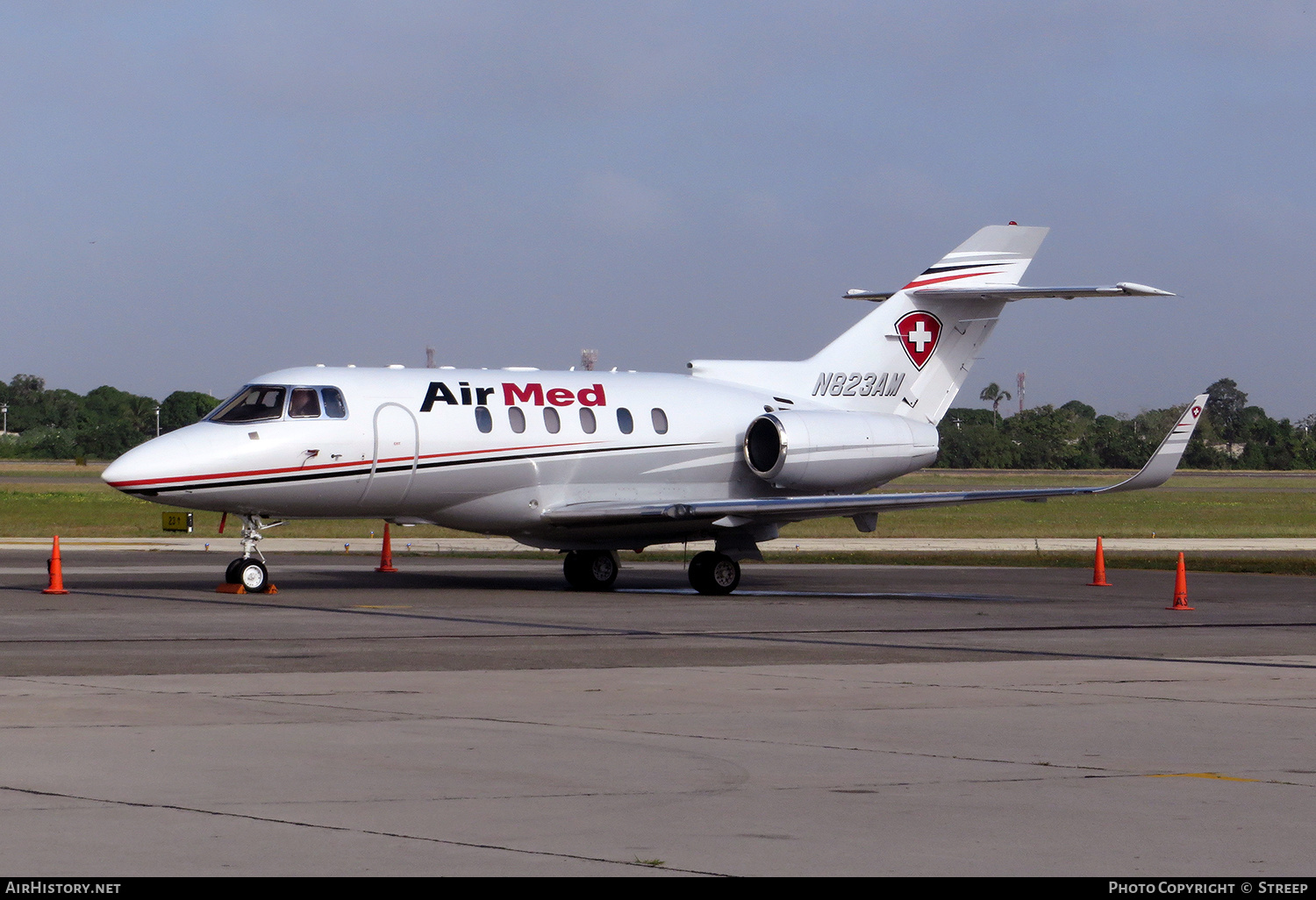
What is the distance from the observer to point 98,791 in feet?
26.2

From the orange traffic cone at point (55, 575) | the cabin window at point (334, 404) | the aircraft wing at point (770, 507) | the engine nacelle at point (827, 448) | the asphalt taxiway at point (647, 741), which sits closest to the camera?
the asphalt taxiway at point (647, 741)

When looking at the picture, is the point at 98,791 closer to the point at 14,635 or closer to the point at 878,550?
the point at 14,635

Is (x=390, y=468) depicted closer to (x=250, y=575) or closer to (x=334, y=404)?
(x=334, y=404)

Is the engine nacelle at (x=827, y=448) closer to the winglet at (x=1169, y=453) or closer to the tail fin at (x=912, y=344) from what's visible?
the tail fin at (x=912, y=344)

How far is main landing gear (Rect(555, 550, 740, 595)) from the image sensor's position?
23.8m

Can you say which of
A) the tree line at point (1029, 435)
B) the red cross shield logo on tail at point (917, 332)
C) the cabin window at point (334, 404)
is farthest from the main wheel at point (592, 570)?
the tree line at point (1029, 435)

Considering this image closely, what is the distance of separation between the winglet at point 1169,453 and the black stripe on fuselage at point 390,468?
23.1ft

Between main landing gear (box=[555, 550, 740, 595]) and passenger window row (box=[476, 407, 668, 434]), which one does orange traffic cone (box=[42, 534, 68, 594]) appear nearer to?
passenger window row (box=[476, 407, 668, 434])

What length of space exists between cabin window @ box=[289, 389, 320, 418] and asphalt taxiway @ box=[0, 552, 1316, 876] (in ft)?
10.1

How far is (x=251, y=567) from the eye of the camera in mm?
21734

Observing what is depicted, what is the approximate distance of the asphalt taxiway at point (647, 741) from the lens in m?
6.92

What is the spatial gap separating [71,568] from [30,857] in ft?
72.1

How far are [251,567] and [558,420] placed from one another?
16.6ft
